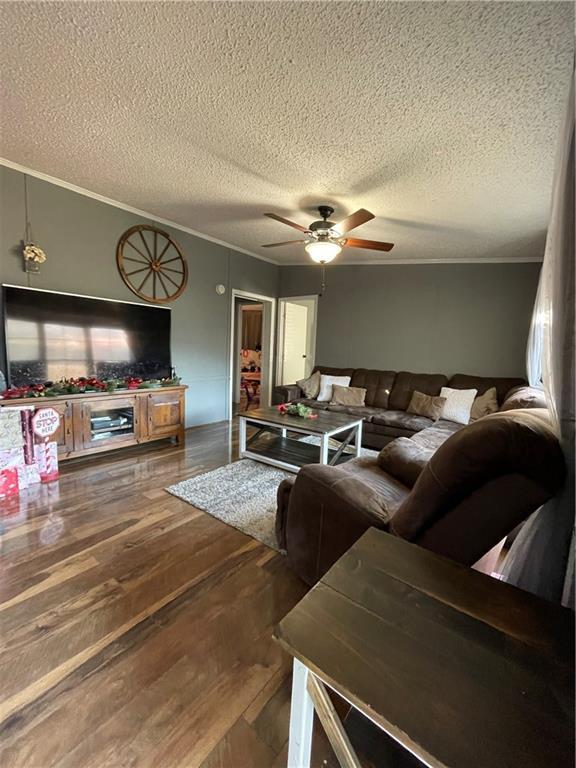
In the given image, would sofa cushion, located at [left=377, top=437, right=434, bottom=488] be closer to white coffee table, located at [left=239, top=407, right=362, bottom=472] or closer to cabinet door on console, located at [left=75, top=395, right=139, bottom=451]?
white coffee table, located at [left=239, top=407, right=362, bottom=472]

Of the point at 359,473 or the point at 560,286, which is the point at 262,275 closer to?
the point at 359,473

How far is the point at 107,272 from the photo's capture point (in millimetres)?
3570

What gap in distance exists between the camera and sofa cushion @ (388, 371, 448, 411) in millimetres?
4531

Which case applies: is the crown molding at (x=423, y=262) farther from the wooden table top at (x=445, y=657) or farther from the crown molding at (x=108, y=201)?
the wooden table top at (x=445, y=657)

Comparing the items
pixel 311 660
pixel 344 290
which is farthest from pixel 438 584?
pixel 344 290

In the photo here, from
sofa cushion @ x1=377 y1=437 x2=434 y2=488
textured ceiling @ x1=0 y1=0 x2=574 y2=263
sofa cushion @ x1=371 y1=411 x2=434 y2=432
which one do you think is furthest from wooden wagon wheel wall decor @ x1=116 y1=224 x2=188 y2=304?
sofa cushion @ x1=377 y1=437 x2=434 y2=488

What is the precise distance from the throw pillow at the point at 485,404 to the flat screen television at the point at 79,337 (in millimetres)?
3837

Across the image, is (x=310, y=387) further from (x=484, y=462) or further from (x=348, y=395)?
(x=484, y=462)

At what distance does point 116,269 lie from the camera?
3.64 m

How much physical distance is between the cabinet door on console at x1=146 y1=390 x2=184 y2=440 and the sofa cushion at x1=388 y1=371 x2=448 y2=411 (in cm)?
286

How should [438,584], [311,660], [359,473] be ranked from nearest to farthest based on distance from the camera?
[311,660] < [438,584] < [359,473]

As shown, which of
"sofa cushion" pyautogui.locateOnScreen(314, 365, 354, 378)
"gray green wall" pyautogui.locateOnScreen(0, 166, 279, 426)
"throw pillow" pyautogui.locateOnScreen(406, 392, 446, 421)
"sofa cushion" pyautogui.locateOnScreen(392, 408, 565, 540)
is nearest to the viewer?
"sofa cushion" pyautogui.locateOnScreen(392, 408, 565, 540)

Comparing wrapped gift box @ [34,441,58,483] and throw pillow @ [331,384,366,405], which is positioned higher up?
throw pillow @ [331,384,366,405]

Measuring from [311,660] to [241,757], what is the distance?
714 mm
